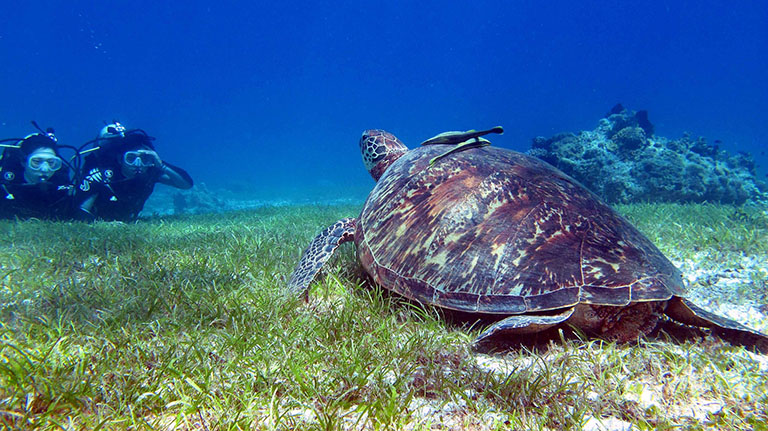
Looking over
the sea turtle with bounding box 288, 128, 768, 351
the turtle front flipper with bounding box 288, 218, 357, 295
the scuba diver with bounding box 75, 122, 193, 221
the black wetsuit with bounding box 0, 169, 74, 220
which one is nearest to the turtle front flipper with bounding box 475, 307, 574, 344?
the sea turtle with bounding box 288, 128, 768, 351

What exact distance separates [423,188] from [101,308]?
9.15 ft

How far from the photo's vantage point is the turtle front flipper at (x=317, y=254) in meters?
2.78

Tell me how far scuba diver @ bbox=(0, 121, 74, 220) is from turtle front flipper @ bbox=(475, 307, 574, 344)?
424 inches

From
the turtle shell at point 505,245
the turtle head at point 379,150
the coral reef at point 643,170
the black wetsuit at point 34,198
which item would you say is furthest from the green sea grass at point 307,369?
the coral reef at point 643,170

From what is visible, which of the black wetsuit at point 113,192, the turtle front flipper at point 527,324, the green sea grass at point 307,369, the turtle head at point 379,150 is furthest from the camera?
the black wetsuit at point 113,192

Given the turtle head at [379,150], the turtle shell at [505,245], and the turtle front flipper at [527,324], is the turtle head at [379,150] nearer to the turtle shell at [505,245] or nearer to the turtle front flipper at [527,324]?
the turtle shell at [505,245]

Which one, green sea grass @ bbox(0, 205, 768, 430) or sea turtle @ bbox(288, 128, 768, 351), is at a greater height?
sea turtle @ bbox(288, 128, 768, 351)

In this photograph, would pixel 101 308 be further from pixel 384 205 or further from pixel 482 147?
pixel 482 147

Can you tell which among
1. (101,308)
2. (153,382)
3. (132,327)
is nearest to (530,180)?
(153,382)

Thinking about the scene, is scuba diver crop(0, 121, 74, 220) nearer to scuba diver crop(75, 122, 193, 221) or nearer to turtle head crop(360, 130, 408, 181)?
scuba diver crop(75, 122, 193, 221)

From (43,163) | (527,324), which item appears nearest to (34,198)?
(43,163)

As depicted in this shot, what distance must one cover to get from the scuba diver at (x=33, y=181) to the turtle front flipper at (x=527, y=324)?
35.3ft

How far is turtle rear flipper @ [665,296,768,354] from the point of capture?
6.57ft

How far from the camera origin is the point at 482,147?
3.35 meters
